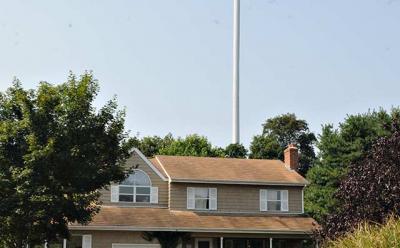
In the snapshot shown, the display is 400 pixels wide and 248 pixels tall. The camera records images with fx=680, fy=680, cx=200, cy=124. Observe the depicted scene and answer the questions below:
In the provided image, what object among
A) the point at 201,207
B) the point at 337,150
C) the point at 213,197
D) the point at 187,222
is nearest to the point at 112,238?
the point at 187,222

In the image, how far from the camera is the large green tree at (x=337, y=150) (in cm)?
4856

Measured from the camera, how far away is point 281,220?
125 ft

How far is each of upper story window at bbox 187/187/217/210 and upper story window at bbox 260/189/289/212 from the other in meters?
2.92

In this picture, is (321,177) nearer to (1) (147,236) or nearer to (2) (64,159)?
(1) (147,236)

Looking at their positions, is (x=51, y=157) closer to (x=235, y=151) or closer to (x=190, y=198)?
(x=190, y=198)

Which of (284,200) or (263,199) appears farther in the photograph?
(284,200)

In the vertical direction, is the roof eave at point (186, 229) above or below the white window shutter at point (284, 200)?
below

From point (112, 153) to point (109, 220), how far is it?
26.9 feet

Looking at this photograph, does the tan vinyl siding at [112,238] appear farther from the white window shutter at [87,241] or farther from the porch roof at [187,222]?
the porch roof at [187,222]

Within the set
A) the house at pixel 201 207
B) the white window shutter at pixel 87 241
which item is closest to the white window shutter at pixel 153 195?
the house at pixel 201 207

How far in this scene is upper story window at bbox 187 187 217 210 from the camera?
37688 millimetres

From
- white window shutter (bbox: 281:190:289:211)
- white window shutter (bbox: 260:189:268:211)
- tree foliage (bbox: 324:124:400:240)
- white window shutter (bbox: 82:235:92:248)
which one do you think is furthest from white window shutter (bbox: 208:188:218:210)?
tree foliage (bbox: 324:124:400:240)

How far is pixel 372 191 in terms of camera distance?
20.0 metres

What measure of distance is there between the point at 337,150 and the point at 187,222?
19.1 m
